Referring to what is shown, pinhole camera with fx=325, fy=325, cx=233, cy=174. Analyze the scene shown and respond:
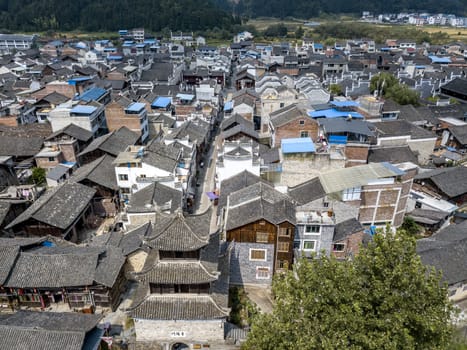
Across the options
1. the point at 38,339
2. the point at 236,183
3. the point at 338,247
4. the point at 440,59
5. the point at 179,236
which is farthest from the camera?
the point at 440,59

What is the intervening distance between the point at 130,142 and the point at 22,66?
76573 mm

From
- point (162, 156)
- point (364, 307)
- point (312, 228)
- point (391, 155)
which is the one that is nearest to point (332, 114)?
point (391, 155)

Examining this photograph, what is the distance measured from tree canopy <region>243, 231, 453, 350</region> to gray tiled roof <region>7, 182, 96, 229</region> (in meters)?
24.7

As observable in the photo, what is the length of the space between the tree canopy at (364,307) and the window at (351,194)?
49.6 ft

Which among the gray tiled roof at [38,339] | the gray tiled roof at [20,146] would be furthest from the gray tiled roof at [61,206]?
the gray tiled roof at [20,146]

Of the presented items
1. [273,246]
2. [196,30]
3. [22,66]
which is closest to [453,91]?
[273,246]

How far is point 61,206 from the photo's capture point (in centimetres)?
3594

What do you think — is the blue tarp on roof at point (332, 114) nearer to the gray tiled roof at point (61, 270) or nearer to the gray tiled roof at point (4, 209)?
the gray tiled roof at point (61, 270)

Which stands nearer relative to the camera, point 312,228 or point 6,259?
point 6,259

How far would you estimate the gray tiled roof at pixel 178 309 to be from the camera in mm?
22594

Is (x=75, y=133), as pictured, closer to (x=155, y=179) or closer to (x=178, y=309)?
(x=155, y=179)

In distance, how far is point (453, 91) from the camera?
83.2m

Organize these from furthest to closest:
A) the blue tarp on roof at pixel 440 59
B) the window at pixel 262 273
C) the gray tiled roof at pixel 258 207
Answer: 1. the blue tarp on roof at pixel 440 59
2. the window at pixel 262 273
3. the gray tiled roof at pixel 258 207

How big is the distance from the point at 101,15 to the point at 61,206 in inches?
7038
